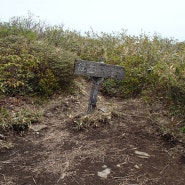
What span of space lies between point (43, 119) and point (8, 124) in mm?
737

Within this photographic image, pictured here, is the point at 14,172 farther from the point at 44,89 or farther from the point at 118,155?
the point at 44,89

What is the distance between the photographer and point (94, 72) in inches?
206

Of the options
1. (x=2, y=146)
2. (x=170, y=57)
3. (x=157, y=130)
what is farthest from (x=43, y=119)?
(x=170, y=57)

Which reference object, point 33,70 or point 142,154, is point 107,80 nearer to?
point 33,70

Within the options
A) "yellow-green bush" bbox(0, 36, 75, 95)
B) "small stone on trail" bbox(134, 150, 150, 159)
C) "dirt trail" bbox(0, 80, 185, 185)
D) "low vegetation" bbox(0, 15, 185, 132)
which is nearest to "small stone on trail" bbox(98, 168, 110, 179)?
"dirt trail" bbox(0, 80, 185, 185)

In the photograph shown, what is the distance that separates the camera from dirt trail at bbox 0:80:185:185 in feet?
11.5

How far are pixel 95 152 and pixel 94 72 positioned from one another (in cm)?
163

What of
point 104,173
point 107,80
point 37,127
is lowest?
point 104,173

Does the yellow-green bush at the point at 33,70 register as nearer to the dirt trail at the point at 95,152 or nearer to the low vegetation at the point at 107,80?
the low vegetation at the point at 107,80

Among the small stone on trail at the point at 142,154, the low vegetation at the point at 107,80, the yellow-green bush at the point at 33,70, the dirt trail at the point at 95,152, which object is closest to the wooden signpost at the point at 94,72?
the dirt trail at the point at 95,152

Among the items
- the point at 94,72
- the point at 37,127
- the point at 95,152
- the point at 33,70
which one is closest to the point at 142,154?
the point at 95,152

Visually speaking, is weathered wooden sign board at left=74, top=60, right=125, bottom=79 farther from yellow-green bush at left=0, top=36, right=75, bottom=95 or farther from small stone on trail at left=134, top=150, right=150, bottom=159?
small stone on trail at left=134, top=150, right=150, bottom=159

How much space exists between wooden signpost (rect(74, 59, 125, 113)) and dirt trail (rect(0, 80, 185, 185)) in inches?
10.7

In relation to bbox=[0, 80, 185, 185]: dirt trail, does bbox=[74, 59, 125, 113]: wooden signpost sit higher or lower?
higher
